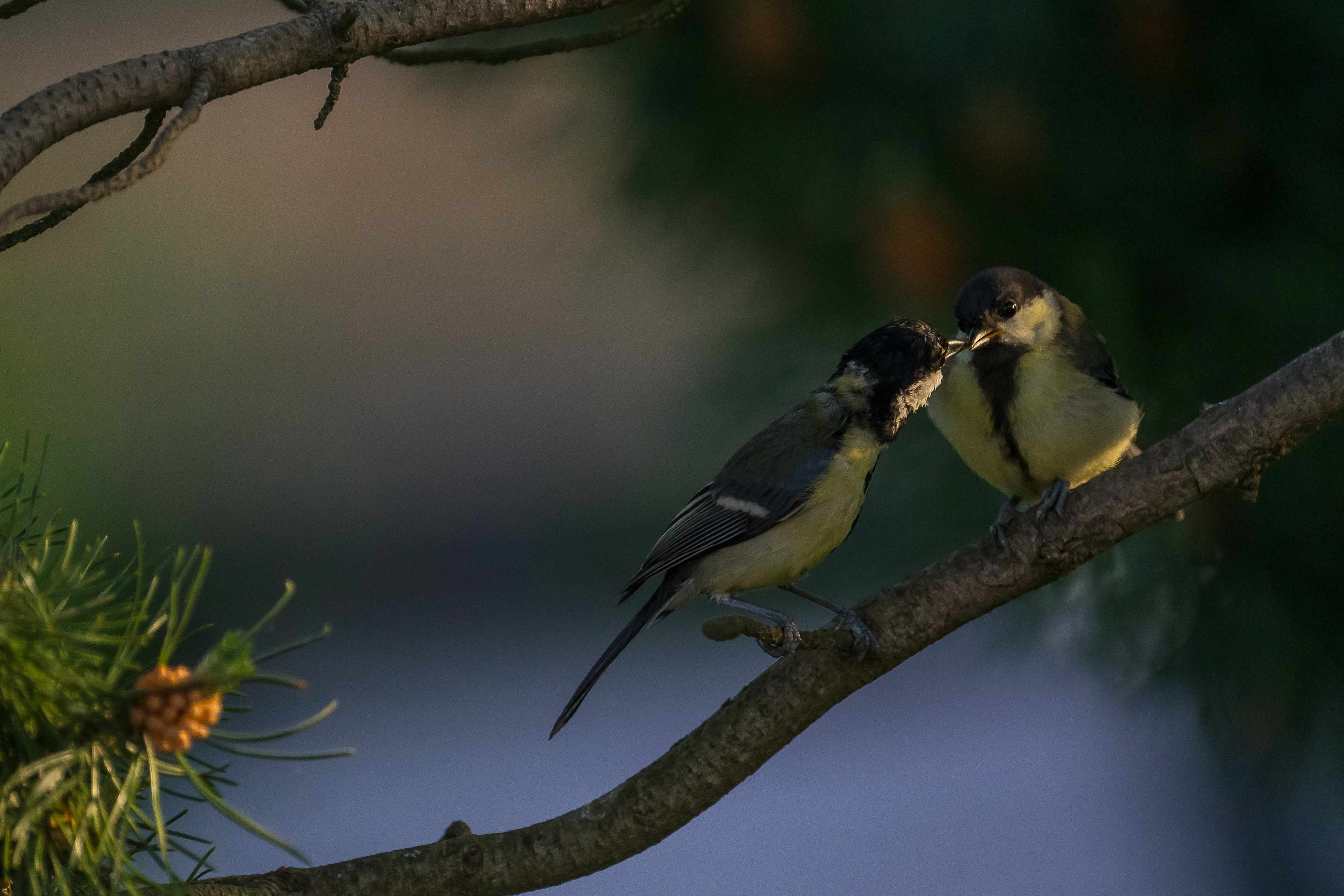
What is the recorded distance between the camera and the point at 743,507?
0.91 meters

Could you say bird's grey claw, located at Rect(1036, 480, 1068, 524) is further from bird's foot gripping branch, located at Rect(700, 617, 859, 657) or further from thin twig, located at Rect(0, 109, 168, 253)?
thin twig, located at Rect(0, 109, 168, 253)

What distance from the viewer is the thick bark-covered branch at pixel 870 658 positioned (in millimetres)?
597

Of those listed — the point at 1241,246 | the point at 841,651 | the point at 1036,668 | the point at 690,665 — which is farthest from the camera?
the point at 690,665

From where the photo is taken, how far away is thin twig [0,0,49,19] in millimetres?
460

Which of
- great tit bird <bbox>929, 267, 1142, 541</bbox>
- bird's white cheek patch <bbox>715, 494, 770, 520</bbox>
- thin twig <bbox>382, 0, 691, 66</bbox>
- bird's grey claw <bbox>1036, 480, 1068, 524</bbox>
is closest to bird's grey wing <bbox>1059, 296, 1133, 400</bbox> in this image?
great tit bird <bbox>929, 267, 1142, 541</bbox>

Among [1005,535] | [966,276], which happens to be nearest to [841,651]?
[1005,535]

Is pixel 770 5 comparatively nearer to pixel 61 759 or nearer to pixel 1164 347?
pixel 1164 347

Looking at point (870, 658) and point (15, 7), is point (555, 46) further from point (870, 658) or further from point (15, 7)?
point (870, 658)

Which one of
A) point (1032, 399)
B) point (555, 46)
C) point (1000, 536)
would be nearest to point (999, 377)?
point (1032, 399)

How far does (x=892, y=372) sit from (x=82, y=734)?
1.87 feet

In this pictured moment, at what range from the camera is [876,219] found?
32.8 inches

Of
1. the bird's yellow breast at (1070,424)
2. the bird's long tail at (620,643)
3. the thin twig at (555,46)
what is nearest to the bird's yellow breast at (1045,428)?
the bird's yellow breast at (1070,424)

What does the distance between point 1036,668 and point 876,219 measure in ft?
1.34

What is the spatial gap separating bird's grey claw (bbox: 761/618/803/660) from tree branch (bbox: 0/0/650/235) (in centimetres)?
31
